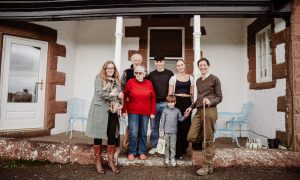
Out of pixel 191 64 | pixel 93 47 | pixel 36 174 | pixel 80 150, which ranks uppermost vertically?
pixel 93 47

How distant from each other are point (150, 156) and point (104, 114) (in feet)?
3.87

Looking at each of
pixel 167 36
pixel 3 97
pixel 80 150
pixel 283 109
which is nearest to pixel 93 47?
pixel 167 36

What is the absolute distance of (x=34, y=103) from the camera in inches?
244

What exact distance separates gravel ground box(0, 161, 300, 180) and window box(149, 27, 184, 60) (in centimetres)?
348

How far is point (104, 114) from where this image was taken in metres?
3.96

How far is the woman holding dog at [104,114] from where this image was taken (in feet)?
12.9

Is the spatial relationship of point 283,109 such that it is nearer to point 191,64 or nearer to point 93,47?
point 191,64

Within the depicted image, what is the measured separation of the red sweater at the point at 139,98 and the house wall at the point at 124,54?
105 inches

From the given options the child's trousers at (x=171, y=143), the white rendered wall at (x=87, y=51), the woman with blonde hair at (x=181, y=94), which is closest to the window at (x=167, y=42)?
the white rendered wall at (x=87, y=51)

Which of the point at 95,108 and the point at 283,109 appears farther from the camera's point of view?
the point at 283,109

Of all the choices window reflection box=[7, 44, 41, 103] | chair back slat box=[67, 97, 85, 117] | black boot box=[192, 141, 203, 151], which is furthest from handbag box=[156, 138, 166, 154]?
window reflection box=[7, 44, 41, 103]

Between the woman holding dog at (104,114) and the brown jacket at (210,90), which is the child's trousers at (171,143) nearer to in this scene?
the brown jacket at (210,90)

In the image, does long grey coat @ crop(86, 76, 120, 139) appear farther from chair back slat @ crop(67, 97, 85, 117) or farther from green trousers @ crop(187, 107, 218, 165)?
chair back slat @ crop(67, 97, 85, 117)

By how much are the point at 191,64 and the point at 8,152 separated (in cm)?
451
